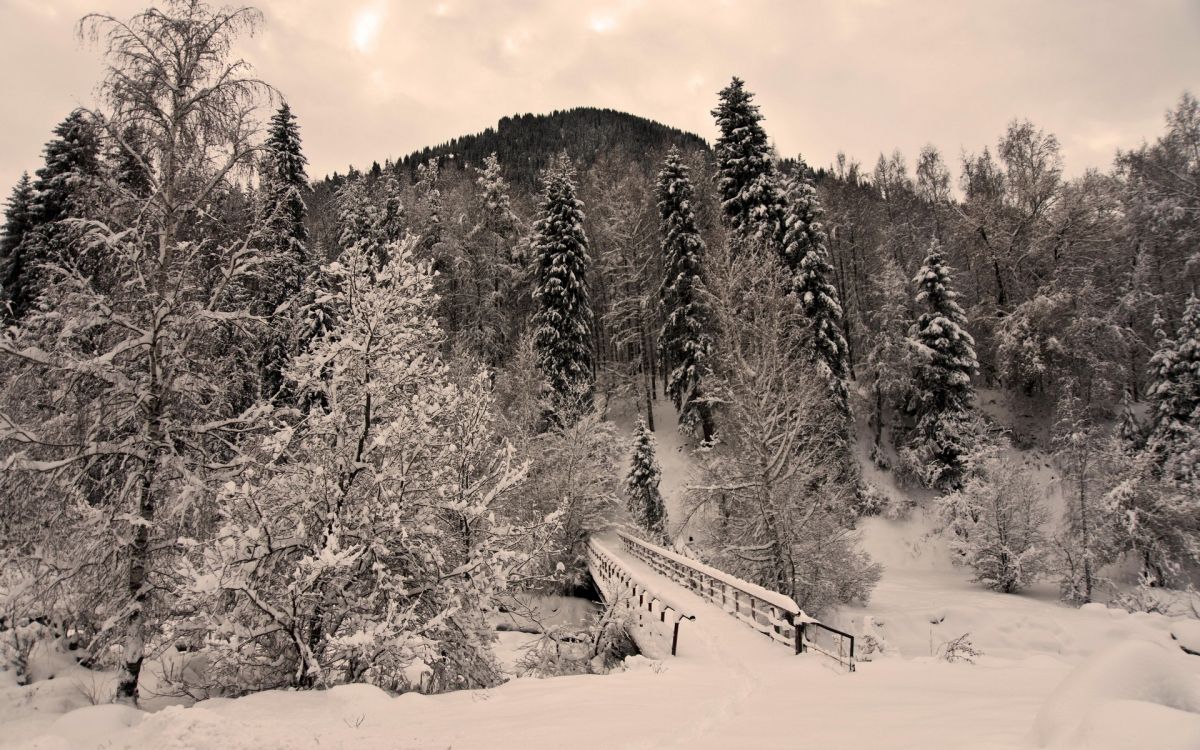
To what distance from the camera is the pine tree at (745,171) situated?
28750 millimetres

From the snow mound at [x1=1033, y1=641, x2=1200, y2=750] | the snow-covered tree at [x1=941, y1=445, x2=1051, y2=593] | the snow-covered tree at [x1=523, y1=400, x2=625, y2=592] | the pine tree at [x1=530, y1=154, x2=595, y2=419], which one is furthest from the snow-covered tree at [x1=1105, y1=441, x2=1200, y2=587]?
the snow mound at [x1=1033, y1=641, x2=1200, y2=750]

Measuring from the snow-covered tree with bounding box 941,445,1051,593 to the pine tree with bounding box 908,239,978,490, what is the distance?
11.3 ft

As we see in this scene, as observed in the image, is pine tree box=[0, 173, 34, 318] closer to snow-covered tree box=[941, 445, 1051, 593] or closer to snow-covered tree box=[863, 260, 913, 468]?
snow-covered tree box=[941, 445, 1051, 593]

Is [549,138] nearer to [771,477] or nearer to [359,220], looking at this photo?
[359,220]

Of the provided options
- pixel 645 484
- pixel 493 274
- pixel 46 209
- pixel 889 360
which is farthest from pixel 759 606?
pixel 493 274

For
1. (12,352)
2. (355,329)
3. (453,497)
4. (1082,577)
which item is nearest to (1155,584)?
(1082,577)

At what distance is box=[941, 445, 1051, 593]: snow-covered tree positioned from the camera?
21.8m

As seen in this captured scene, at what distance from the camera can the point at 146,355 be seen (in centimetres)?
784

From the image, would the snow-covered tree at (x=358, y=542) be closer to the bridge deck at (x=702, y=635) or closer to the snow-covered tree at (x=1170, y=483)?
the bridge deck at (x=702, y=635)

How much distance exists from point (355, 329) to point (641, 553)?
18488mm

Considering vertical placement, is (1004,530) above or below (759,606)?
below

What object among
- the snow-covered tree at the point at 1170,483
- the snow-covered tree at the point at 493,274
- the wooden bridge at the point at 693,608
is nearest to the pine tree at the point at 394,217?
the snow-covered tree at the point at 493,274

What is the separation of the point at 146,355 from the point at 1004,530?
91.0ft

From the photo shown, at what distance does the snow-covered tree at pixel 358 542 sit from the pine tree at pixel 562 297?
22108 millimetres
